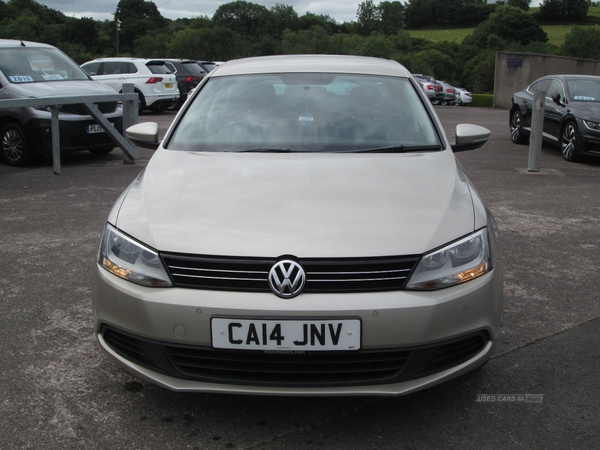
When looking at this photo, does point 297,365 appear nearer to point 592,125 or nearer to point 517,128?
point 592,125

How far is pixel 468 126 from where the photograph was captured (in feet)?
Answer: 13.4

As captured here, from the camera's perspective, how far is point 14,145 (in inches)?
362

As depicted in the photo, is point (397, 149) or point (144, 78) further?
point (144, 78)

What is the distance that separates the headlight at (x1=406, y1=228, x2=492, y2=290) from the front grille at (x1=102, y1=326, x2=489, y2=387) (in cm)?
23

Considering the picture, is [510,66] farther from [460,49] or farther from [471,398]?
[460,49]

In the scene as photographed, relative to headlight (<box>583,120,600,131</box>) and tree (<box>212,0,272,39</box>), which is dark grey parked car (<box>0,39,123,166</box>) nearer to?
headlight (<box>583,120,600,131</box>)

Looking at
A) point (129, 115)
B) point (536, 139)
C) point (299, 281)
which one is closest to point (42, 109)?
point (129, 115)

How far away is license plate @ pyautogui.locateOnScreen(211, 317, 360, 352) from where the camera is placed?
7.77 feet

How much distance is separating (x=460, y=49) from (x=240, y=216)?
91474 millimetres

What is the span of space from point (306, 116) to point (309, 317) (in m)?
1.64

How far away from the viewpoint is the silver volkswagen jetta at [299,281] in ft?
7.84

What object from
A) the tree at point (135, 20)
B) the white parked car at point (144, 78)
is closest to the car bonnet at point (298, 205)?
the white parked car at point (144, 78)

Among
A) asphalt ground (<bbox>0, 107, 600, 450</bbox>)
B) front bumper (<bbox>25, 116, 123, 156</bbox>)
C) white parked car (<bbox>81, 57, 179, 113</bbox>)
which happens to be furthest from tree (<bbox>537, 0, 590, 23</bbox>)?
asphalt ground (<bbox>0, 107, 600, 450</bbox>)

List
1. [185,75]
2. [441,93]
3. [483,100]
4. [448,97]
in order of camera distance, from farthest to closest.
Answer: [483,100] < [448,97] < [441,93] < [185,75]
